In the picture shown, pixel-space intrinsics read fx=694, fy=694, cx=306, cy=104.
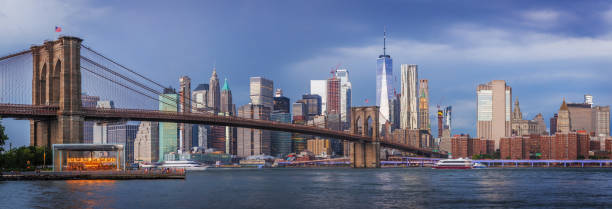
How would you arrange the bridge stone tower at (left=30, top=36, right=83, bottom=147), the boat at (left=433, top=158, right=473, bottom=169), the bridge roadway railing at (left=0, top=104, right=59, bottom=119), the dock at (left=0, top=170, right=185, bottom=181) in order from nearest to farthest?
the dock at (left=0, top=170, right=185, bottom=181) → the bridge roadway railing at (left=0, top=104, right=59, bottom=119) → the bridge stone tower at (left=30, top=36, right=83, bottom=147) → the boat at (left=433, top=158, right=473, bottom=169)

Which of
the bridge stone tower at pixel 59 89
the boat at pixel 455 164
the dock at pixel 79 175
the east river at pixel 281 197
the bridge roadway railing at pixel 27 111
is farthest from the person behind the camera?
the boat at pixel 455 164

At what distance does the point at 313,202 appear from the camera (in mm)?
48312

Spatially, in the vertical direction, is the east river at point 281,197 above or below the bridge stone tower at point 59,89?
below

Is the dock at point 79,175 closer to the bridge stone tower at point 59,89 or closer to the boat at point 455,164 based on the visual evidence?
the bridge stone tower at point 59,89

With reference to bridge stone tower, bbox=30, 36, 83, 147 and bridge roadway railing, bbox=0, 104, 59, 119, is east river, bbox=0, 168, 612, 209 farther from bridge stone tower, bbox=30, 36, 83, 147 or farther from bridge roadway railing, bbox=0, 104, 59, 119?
bridge stone tower, bbox=30, 36, 83, 147

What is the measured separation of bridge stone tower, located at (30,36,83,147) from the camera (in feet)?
250

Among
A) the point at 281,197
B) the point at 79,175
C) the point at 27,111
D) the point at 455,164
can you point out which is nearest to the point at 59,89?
the point at 27,111

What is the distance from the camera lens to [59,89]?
79125 millimetres

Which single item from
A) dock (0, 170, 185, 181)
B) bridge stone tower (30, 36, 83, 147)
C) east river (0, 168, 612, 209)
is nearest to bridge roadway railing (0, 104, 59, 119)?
bridge stone tower (30, 36, 83, 147)

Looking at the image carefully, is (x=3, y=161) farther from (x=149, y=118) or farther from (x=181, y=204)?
(x=181, y=204)

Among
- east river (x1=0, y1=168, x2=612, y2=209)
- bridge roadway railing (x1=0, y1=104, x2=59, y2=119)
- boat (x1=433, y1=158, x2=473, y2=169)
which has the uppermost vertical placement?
bridge roadway railing (x1=0, y1=104, x2=59, y2=119)

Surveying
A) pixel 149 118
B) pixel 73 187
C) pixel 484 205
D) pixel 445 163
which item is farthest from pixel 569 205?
pixel 445 163

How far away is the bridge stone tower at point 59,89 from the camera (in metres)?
76.2

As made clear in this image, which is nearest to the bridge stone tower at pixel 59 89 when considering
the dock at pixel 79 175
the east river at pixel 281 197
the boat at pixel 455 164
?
the dock at pixel 79 175
